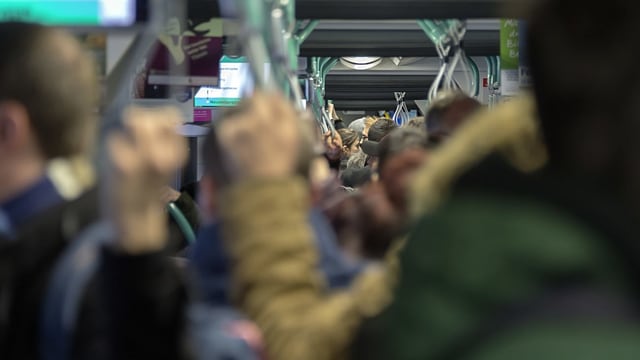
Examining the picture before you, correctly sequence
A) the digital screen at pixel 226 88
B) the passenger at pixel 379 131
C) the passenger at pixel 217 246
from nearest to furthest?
the passenger at pixel 217 246, the digital screen at pixel 226 88, the passenger at pixel 379 131

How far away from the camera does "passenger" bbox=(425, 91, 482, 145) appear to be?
5.05 feet

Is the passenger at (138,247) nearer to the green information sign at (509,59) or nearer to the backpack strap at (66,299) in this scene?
the backpack strap at (66,299)

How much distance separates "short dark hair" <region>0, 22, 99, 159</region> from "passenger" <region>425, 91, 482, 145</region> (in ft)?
1.95

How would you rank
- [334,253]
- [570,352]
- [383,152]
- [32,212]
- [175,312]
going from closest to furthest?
[570,352] < [175,312] < [32,212] < [334,253] < [383,152]

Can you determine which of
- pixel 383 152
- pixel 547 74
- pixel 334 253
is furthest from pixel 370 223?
pixel 547 74

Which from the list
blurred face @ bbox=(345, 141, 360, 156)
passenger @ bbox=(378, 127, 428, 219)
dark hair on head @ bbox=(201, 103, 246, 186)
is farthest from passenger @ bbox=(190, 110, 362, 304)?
blurred face @ bbox=(345, 141, 360, 156)

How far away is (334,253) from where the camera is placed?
133 centimetres

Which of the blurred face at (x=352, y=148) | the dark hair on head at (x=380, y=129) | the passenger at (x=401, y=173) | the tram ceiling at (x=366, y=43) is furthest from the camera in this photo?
the blurred face at (x=352, y=148)

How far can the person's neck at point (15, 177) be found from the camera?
1.17 meters

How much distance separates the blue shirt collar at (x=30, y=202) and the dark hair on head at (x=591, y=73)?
66 cm

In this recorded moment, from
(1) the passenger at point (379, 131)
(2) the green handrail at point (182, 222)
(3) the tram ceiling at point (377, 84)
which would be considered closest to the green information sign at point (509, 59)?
(1) the passenger at point (379, 131)

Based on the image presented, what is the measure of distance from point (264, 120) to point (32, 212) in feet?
1.05

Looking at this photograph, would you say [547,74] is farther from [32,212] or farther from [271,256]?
[32,212]

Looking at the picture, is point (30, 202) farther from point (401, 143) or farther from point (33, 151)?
point (401, 143)
